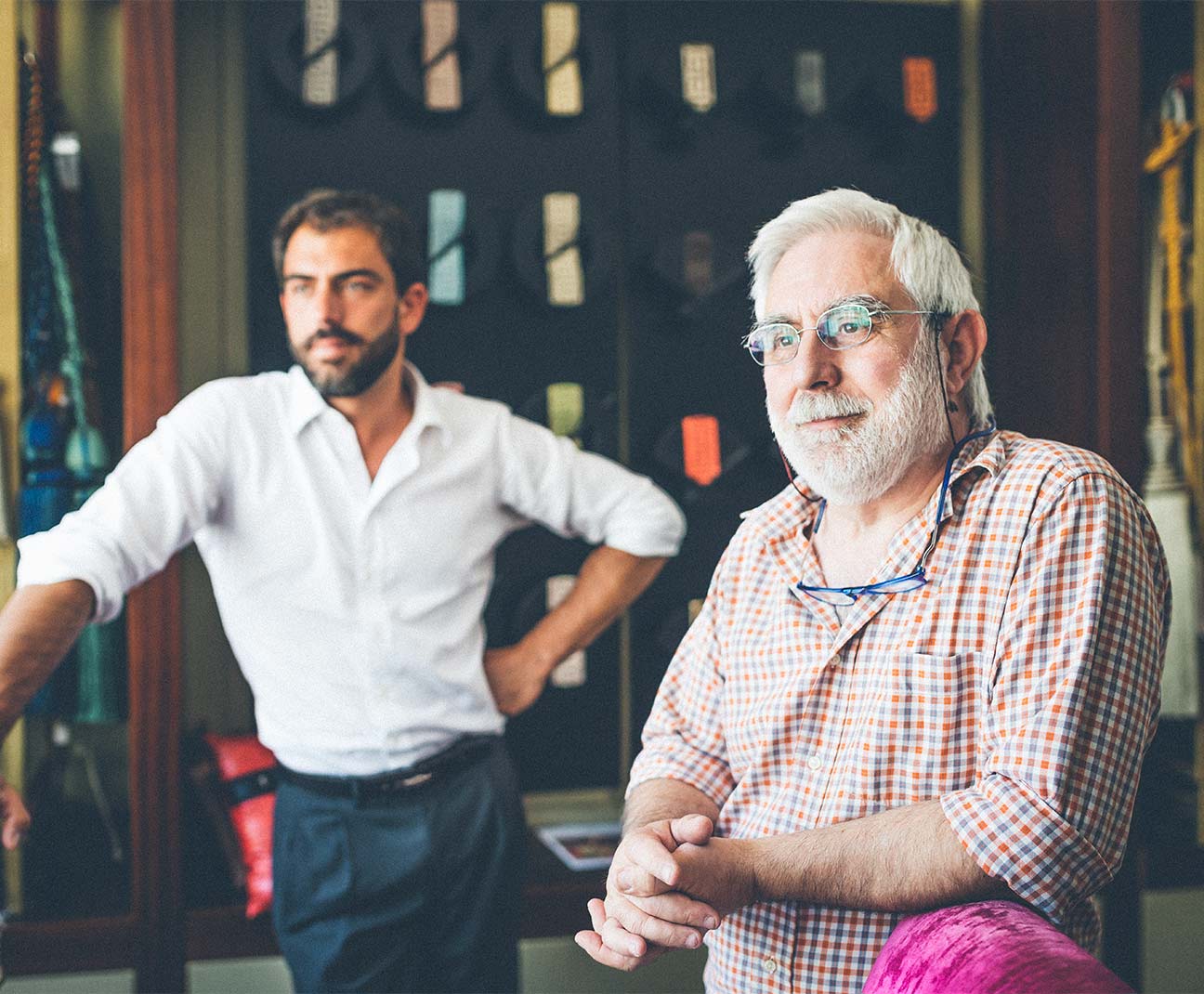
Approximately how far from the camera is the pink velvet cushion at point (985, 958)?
1087 millimetres

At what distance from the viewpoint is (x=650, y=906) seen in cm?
130

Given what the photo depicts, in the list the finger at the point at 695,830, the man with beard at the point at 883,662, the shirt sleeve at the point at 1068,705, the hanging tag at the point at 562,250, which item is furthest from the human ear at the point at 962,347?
the hanging tag at the point at 562,250

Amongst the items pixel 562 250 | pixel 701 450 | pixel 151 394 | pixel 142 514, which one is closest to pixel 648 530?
pixel 701 450

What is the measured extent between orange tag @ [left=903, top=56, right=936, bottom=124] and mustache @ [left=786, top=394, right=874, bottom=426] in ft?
6.41

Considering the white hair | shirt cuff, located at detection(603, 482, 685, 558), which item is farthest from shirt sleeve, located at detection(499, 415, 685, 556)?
the white hair

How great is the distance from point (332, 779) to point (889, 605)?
122 centimetres

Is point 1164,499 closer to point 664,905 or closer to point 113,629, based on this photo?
point 664,905

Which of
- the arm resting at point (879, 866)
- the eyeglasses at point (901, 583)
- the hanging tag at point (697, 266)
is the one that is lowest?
the arm resting at point (879, 866)

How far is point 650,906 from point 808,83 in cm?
241

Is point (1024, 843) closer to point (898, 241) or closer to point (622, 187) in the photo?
point (898, 241)

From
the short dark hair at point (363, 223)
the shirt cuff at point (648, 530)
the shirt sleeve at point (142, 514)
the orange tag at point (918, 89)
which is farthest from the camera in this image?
the orange tag at point (918, 89)

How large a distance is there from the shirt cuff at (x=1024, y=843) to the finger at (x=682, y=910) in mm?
288

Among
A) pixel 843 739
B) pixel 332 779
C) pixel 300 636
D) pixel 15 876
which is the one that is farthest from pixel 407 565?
pixel 15 876

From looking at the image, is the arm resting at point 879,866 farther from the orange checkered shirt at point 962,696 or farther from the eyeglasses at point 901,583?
the eyeglasses at point 901,583
